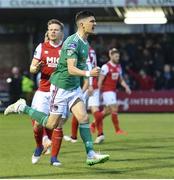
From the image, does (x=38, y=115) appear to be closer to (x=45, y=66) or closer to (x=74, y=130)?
(x=45, y=66)

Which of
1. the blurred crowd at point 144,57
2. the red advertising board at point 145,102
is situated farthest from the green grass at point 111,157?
the blurred crowd at point 144,57

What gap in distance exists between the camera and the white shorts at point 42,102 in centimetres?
1204

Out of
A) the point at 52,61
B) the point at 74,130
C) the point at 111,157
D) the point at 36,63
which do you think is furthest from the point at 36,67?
the point at 74,130

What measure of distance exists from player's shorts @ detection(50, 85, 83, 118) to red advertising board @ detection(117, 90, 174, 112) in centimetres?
1794

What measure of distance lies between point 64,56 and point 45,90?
1858 mm

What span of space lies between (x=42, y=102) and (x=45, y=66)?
1.96ft

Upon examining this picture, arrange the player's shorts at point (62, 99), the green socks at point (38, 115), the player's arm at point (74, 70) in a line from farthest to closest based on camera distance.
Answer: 1. the green socks at point (38, 115)
2. the player's shorts at point (62, 99)
3. the player's arm at point (74, 70)

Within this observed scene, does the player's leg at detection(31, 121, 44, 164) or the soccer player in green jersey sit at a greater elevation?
the soccer player in green jersey

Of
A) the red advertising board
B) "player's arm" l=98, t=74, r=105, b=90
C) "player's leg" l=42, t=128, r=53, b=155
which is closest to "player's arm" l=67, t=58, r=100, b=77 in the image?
"player's leg" l=42, t=128, r=53, b=155

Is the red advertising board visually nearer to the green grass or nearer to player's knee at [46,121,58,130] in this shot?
the green grass

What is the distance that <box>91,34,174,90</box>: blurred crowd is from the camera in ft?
97.5

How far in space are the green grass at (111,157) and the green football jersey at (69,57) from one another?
1208mm

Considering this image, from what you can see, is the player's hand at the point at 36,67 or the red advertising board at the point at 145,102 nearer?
the player's hand at the point at 36,67

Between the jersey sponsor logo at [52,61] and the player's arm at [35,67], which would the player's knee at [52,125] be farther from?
the jersey sponsor logo at [52,61]
